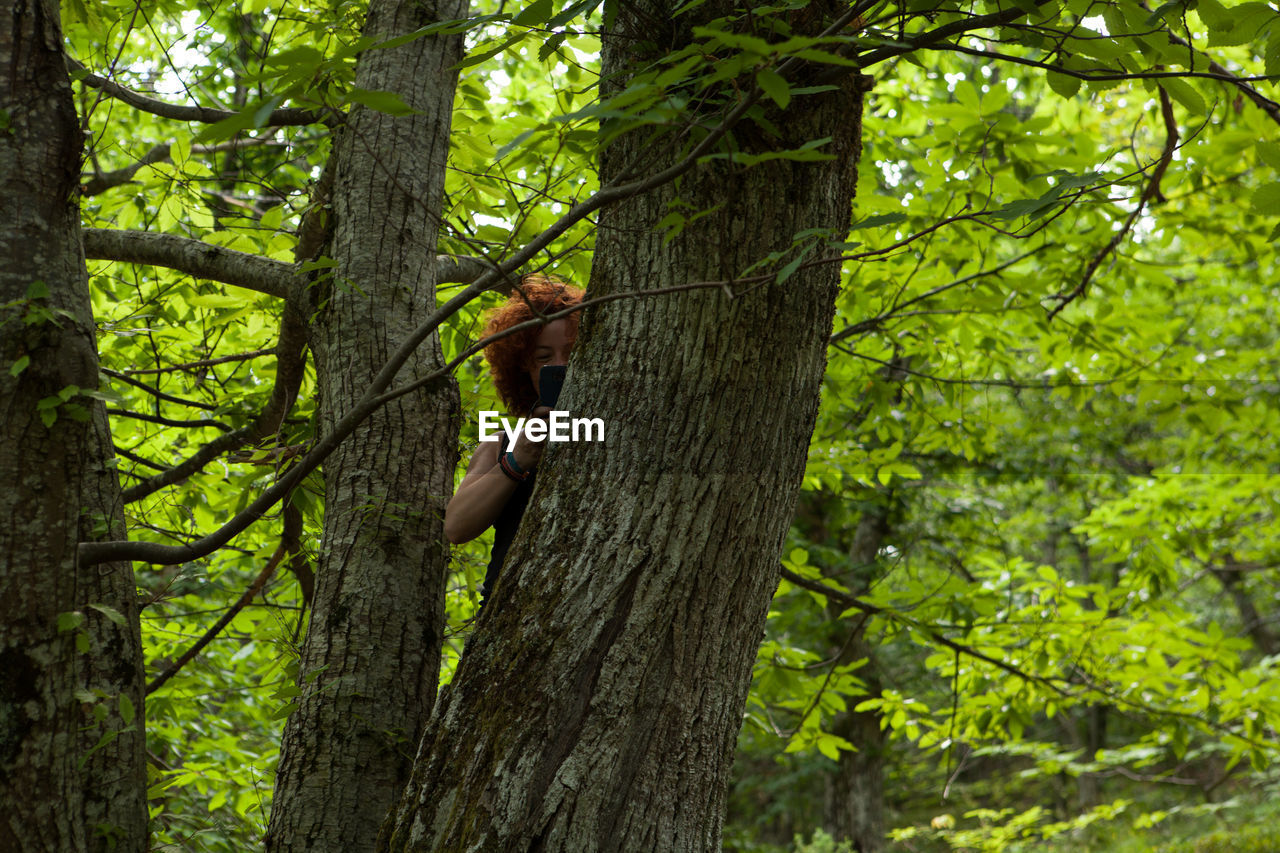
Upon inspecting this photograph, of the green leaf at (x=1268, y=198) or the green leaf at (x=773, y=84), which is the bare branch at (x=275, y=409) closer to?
the green leaf at (x=773, y=84)

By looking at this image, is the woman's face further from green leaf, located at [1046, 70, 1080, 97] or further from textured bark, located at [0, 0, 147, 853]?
green leaf, located at [1046, 70, 1080, 97]

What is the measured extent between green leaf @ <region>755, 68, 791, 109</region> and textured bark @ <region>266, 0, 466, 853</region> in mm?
888

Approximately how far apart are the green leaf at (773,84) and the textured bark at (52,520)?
3.85 ft

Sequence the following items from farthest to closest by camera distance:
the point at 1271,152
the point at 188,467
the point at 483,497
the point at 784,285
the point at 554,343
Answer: the point at 188,467, the point at 554,343, the point at 483,497, the point at 1271,152, the point at 784,285

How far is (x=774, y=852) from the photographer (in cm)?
1007

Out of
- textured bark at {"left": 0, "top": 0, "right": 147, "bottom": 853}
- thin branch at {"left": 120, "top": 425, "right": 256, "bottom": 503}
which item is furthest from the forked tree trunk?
thin branch at {"left": 120, "top": 425, "right": 256, "bottom": 503}

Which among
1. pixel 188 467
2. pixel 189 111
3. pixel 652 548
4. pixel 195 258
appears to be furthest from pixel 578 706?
pixel 189 111

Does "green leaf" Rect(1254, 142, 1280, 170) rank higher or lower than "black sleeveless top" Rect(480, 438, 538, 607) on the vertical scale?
higher

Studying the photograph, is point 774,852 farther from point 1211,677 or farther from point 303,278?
point 303,278

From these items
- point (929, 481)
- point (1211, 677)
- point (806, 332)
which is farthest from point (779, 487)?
point (929, 481)

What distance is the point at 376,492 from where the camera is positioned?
2.03 meters

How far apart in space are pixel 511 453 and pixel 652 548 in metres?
0.54

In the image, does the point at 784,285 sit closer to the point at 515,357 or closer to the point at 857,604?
the point at 515,357

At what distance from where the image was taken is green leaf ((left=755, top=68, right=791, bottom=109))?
1086 mm
